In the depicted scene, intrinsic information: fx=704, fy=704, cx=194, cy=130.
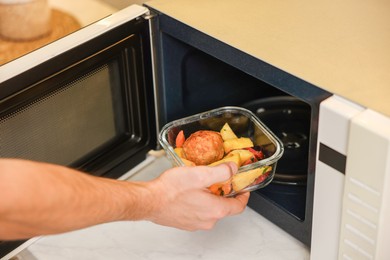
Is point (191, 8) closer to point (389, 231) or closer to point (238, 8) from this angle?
point (238, 8)

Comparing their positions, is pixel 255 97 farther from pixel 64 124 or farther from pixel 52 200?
pixel 52 200

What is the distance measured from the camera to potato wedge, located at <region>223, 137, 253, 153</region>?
1034mm

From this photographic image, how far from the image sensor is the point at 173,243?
111cm

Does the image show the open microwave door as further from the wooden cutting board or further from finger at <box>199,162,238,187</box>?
finger at <box>199,162,238,187</box>

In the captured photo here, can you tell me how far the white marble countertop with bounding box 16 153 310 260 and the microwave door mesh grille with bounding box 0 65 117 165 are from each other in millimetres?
133

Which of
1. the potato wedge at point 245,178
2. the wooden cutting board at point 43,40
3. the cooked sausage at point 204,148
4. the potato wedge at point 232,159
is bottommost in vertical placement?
the potato wedge at point 245,178

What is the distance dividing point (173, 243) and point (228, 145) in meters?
0.19

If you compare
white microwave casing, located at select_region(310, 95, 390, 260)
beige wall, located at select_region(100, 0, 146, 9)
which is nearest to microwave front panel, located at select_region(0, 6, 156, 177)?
beige wall, located at select_region(100, 0, 146, 9)

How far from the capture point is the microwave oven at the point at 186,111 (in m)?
0.87

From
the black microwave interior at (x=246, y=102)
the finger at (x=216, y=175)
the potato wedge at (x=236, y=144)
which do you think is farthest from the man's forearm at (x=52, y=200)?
the black microwave interior at (x=246, y=102)

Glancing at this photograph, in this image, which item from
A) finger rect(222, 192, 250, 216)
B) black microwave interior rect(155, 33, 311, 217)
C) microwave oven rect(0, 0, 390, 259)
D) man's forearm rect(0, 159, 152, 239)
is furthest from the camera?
black microwave interior rect(155, 33, 311, 217)

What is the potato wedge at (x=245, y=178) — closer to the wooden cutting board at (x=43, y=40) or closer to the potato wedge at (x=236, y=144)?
the potato wedge at (x=236, y=144)

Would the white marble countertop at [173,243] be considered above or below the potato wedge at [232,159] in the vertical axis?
below

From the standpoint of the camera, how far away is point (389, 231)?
89 centimetres
